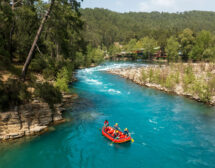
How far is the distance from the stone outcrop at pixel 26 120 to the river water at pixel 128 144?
107 cm

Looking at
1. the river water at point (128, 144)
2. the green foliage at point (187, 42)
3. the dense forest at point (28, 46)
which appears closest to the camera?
the river water at point (128, 144)

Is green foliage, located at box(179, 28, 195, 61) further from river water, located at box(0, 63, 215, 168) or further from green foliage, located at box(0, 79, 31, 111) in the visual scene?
green foliage, located at box(0, 79, 31, 111)

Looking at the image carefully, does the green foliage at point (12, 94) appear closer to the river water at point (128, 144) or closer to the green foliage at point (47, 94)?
the green foliage at point (47, 94)

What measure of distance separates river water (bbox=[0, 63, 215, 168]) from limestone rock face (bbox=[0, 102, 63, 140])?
111 centimetres

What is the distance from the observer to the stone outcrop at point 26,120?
61.4 feet

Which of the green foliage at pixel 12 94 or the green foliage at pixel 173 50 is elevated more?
the green foliage at pixel 173 50

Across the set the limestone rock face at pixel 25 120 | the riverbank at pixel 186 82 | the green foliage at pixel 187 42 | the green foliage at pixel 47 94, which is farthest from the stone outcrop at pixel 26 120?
the green foliage at pixel 187 42

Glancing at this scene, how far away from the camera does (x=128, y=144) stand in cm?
2030

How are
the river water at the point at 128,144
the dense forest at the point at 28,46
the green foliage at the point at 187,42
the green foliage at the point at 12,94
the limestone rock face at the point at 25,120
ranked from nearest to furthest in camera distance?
the river water at the point at 128,144
the limestone rock face at the point at 25,120
the green foliage at the point at 12,94
the dense forest at the point at 28,46
the green foliage at the point at 187,42

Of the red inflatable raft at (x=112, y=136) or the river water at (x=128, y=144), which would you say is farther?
the red inflatable raft at (x=112, y=136)

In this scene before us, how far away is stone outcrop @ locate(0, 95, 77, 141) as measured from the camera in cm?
1870

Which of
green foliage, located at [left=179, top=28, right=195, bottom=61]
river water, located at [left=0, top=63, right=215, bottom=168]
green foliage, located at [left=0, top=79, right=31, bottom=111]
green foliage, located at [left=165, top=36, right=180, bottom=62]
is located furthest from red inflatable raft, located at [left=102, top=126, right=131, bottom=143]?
green foliage, located at [left=179, top=28, right=195, bottom=61]

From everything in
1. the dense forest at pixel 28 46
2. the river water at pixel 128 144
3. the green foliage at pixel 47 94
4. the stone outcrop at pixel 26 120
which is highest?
the dense forest at pixel 28 46

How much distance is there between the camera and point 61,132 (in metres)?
21.5
